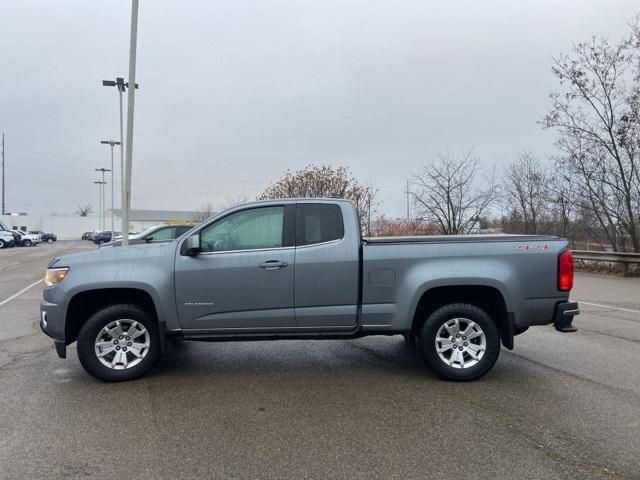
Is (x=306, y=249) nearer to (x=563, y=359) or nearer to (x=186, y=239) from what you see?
(x=186, y=239)

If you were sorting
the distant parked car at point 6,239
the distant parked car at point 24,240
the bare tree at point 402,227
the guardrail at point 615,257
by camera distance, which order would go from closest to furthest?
the guardrail at point 615,257, the bare tree at point 402,227, the distant parked car at point 6,239, the distant parked car at point 24,240

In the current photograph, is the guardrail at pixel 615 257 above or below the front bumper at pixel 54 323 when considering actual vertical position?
above

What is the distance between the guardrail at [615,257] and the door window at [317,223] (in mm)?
15329

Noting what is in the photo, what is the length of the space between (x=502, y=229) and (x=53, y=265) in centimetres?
2379

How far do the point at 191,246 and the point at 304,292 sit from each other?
4.10 feet

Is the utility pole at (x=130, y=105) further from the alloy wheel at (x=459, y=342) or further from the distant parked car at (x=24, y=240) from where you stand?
the distant parked car at (x=24, y=240)

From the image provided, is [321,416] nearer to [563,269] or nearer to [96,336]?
[96,336]

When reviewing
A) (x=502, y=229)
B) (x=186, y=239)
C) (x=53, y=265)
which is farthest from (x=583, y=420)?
(x=502, y=229)

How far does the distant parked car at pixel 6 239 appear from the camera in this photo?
4467 centimetres

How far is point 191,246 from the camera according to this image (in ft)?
17.1

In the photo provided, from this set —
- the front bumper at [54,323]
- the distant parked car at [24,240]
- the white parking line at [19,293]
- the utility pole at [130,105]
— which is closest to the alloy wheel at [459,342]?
the front bumper at [54,323]

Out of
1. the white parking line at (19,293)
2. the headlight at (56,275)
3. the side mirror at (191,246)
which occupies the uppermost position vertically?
the side mirror at (191,246)

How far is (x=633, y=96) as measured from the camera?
58.3 ft

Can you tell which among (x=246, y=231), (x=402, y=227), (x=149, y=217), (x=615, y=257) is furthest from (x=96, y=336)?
(x=149, y=217)
